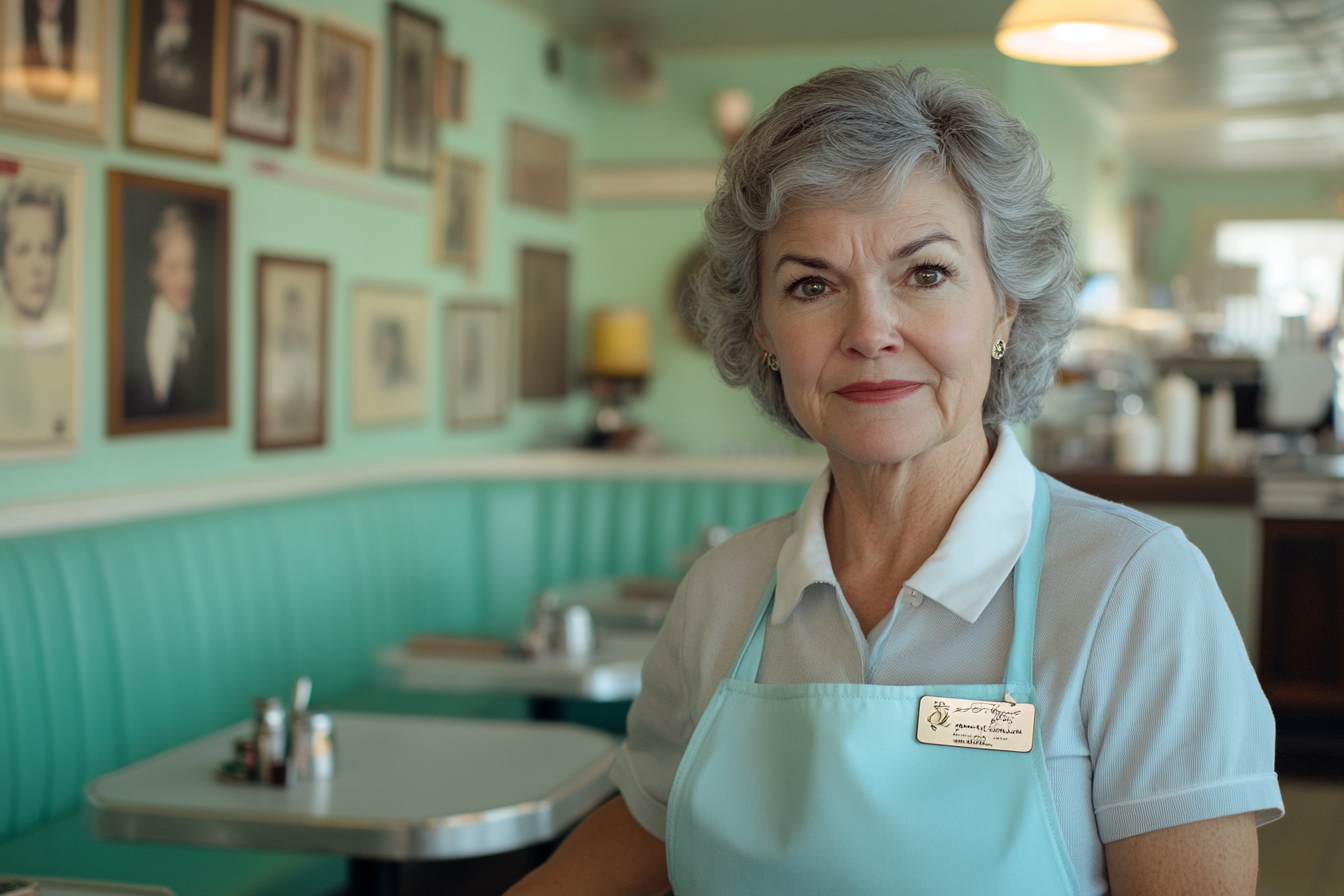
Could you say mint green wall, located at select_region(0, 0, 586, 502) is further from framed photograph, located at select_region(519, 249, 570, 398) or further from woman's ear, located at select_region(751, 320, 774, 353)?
woman's ear, located at select_region(751, 320, 774, 353)

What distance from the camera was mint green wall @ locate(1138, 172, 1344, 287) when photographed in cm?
1419

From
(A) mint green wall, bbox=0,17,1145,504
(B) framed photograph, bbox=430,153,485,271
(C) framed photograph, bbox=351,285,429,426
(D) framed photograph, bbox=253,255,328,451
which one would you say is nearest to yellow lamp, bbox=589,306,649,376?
(A) mint green wall, bbox=0,17,1145,504

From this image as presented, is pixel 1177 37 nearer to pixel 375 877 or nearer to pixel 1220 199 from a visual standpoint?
pixel 375 877

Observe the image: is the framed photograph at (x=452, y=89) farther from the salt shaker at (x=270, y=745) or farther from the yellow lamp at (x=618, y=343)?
the salt shaker at (x=270, y=745)

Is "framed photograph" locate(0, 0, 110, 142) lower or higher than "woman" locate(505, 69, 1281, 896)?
higher

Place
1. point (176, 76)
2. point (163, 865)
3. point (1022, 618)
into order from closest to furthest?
point (1022, 618), point (163, 865), point (176, 76)

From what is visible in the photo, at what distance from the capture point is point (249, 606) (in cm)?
381

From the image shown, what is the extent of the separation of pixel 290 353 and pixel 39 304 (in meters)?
1.08

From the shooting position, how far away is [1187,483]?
4941 mm

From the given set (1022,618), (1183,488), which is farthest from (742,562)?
(1183,488)

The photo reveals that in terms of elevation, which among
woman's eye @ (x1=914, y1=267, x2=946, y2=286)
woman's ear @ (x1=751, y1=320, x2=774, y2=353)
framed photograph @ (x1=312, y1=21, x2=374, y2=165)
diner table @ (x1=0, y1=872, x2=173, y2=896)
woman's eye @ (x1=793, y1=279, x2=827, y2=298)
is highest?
framed photograph @ (x1=312, y1=21, x2=374, y2=165)

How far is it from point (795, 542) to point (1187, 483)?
3.94 metres

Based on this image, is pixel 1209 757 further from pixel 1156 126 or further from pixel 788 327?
pixel 1156 126

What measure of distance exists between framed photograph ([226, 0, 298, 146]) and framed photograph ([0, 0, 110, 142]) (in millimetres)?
536
